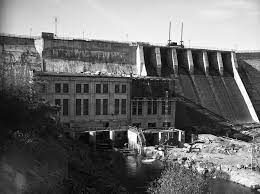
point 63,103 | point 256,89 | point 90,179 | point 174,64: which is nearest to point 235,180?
point 90,179

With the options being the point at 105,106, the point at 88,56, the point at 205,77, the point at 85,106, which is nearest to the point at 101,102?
the point at 105,106

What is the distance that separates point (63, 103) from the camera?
128 ft

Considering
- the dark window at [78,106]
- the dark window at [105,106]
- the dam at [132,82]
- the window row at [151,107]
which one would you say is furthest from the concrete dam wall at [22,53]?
the window row at [151,107]

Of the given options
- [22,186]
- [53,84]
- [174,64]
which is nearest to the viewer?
[22,186]

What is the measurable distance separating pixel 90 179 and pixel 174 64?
31.6 meters

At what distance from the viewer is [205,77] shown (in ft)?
176

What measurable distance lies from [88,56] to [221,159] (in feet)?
77.4

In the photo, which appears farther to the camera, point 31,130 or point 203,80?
point 203,80

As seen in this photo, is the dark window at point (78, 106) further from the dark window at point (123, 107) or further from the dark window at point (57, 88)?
the dark window at point (123, 107)

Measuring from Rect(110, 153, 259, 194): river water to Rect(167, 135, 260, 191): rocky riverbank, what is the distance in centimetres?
110

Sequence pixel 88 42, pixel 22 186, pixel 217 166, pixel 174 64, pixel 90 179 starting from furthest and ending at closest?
pixel 174 64 < pixel 88 42 < pixel 217 166 < pixel 90 179 < pixel 22 186

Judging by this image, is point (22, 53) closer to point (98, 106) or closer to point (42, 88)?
point (42, 88)

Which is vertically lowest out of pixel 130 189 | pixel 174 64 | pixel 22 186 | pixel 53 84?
pixel 130 189

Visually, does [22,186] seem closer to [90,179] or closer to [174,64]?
[90,179]
